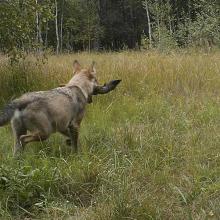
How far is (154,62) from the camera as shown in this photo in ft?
33.9

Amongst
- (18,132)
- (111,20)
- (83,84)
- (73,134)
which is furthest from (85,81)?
(111,20)

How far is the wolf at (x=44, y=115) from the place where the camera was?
5195 mm

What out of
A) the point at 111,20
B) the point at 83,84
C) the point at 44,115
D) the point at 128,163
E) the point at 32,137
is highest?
the point at 83,84

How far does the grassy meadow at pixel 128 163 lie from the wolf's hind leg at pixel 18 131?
0.11 m

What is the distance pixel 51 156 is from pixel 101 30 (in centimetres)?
3843

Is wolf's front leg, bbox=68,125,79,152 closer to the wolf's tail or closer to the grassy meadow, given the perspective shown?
the grassy meadow

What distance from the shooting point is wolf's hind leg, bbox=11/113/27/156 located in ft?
17.2

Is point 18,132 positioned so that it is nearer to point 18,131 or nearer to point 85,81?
point 18,131

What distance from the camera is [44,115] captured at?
17.3 ft

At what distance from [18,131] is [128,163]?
4.16 ft

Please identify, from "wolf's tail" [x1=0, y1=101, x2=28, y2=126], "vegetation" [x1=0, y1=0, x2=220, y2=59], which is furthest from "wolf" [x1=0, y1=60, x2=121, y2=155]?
"vegetation" [x1=0, y1=0, x2=220, y2=59]

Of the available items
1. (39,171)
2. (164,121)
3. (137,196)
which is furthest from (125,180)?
(164,121)

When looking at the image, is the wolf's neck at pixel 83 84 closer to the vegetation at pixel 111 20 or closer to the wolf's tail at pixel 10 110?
the wolf's tail at pixel 10 110

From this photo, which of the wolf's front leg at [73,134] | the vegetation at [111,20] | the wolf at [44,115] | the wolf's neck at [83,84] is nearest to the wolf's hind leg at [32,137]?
the wolf at [44,115]
